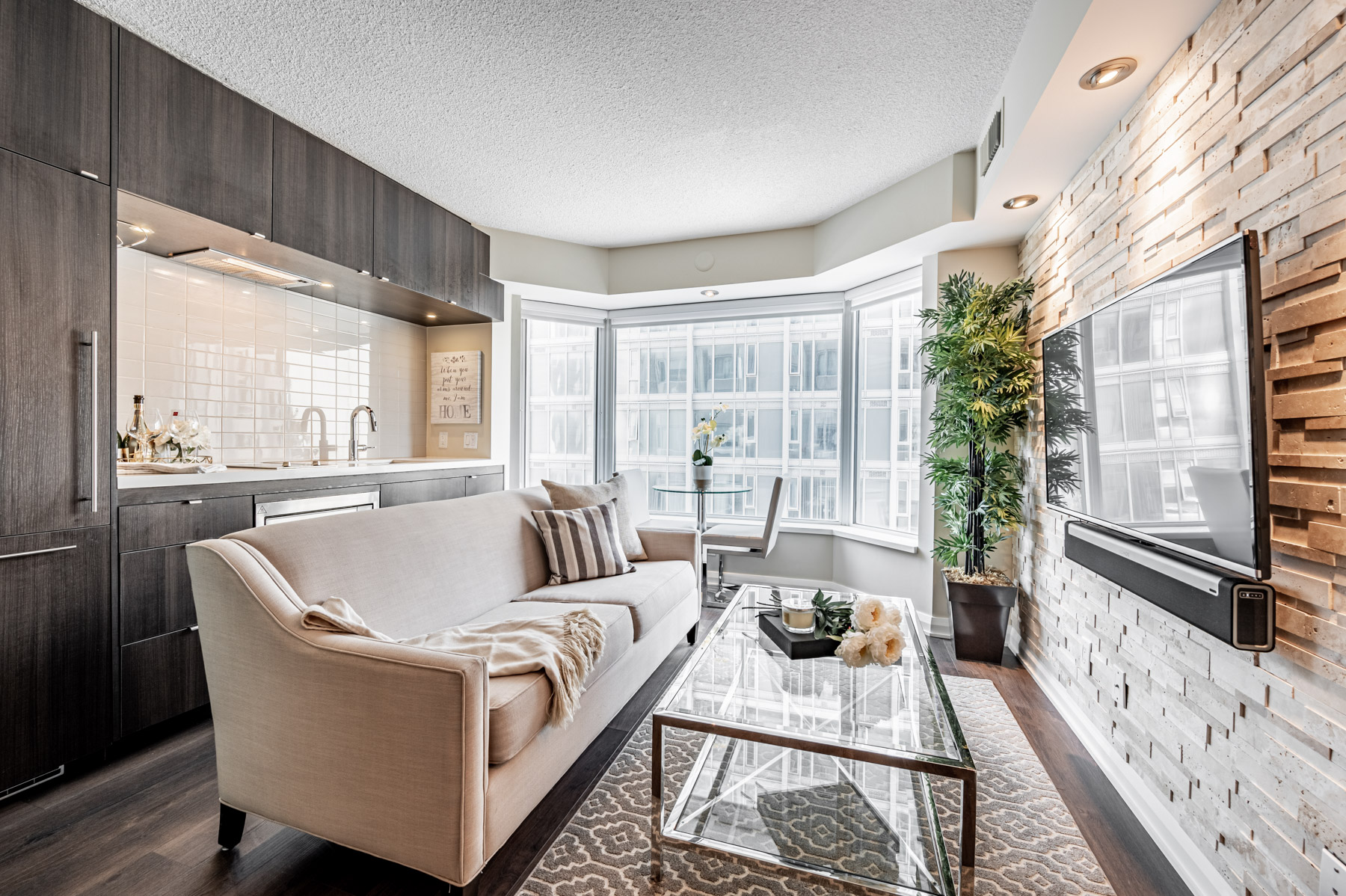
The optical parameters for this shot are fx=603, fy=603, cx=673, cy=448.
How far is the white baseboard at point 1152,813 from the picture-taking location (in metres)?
1.57

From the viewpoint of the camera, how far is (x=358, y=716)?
1.43m

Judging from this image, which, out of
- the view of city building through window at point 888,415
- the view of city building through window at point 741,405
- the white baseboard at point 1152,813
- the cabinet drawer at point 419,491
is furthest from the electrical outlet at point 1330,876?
the view of city building through window at point 741,405

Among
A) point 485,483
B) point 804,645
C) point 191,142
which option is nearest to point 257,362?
point 191,142

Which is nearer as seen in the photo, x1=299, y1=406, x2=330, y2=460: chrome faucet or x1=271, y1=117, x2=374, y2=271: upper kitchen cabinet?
x1=271, y1=117, x2=374, y2=271: upper kitchen cabinet

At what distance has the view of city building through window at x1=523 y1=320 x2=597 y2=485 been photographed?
5.25m

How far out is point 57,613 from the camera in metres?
1.96

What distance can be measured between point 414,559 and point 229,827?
2.86 ft

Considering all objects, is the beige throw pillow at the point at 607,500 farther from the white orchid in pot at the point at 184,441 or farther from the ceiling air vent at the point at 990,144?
the ceiling air vent at the point at 990,144

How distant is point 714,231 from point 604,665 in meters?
3.42

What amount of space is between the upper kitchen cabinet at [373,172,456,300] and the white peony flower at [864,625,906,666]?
123 inches

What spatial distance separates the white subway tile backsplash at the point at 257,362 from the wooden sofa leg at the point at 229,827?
1952mm

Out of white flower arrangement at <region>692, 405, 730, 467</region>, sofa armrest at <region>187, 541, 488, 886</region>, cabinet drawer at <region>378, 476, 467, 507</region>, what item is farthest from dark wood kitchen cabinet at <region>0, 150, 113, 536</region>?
white flower arrangement at <region>692, 405, 730, 467</region>

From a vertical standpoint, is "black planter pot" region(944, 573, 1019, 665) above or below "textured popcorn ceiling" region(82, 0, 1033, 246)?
below

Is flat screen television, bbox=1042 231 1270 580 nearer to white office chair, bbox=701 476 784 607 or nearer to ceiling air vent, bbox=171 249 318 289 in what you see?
white office chair, bbox=701 476 784 607
